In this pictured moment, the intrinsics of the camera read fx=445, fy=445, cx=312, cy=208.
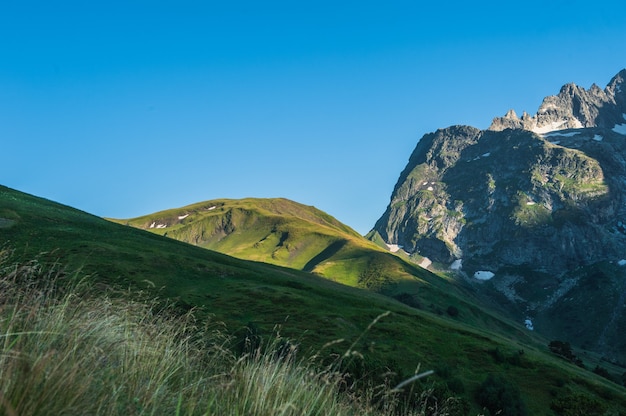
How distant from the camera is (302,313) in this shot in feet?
244

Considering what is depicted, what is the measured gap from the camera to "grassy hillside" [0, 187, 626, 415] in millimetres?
57969

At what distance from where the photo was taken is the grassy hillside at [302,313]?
58.0 m

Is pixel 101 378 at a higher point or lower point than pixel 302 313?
higher

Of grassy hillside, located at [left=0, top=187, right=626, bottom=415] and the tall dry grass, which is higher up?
the tall dry grass

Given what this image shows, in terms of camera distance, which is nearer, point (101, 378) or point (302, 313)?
point (101, 378)

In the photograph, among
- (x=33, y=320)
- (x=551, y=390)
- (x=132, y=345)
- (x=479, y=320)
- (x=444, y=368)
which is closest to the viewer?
(x=33, y=320)

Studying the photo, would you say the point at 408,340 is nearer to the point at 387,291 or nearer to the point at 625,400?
the point at 625,400

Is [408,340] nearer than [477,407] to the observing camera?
No

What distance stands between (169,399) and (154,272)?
78.6m

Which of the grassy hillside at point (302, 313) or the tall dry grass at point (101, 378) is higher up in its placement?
the tall dry grass at point (101, 378)

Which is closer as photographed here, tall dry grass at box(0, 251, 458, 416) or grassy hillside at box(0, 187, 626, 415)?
tall dry grass at box(0, 251, 458, 416)

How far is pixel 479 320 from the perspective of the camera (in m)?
189

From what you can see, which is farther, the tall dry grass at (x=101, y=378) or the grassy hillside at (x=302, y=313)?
the grassy hillside at (x=302, y=313)

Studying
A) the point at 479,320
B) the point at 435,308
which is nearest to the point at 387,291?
the point at 435,308
